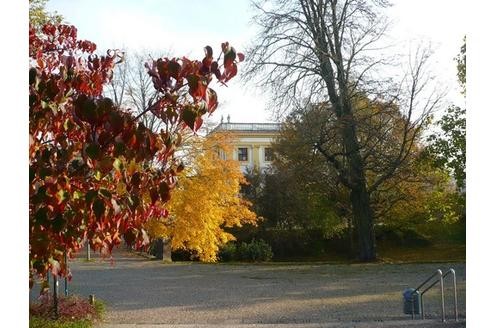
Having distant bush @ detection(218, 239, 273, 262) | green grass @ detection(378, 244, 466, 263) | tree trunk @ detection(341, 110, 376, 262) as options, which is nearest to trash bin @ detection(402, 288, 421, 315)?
tree trunk @ detection(341, 110, 376, 262)

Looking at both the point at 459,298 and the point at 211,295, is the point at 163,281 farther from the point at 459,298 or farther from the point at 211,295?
the point at 459,298

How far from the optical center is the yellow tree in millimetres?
15648

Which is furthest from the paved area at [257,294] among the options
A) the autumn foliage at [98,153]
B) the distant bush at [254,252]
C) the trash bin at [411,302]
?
the distant bush at [254,252]

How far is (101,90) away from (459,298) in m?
7.02

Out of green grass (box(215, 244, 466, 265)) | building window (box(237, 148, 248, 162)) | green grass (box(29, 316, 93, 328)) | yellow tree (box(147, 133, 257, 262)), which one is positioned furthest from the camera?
building window (box(237, 148, 248, 162))

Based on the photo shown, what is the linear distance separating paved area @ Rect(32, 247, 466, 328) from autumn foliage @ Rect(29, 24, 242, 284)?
14.5ft

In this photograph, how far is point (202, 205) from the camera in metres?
15.7

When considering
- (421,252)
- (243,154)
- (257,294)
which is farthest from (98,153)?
(243,154)

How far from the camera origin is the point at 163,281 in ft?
38.6

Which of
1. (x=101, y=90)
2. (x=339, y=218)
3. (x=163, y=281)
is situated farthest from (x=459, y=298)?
(x=339, y=218)

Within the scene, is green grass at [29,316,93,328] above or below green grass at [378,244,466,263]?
above

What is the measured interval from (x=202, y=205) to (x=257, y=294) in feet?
20.9

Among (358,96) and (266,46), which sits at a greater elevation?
(266,46)

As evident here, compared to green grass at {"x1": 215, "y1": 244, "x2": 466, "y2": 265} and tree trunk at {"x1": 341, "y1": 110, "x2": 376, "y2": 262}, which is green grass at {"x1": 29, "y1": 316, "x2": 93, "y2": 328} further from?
green grass at {"x1": 215, "y1": 244, "x2": 466, "y2": 265}
